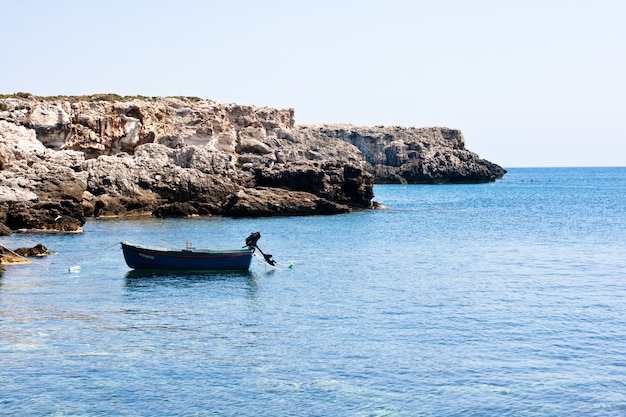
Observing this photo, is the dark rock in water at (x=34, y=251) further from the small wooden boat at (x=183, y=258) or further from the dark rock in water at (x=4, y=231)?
the dark rock in water at (x=4, y=231)

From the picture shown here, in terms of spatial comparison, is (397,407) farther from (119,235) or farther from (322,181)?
(322,181)

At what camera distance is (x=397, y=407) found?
16984mm

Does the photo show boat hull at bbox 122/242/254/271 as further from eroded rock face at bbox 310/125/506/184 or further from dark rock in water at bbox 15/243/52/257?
eroded rock face at bbox 310/125/506/184

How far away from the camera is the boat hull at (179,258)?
3622 cm

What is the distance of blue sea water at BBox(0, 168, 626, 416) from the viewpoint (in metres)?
17.5

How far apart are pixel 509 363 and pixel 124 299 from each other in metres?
15.7

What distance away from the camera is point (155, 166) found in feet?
218

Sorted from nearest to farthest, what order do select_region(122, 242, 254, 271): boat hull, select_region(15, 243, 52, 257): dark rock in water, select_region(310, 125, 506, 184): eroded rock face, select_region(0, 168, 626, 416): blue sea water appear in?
1. select_region(0, 168, 626, 416): blue sea water
2. select_region(122, 242, 254, 271): boat hull
3. select_region(15, 243, 52, 257): dark rock in water
4. select_region(310, 125, 506, 184): eroded rock face

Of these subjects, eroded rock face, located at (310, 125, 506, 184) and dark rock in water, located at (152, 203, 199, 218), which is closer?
dark rock in water, located at (152, 203, 199, 218)

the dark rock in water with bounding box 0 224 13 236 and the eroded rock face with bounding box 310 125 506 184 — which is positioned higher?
the eroded rock face with bounding box 310 125 506 184

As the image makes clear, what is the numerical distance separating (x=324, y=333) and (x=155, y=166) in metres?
45.7

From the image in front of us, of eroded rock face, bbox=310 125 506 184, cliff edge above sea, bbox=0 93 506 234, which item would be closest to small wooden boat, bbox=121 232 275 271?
cliff edge above sea, bbox=0 93 506 234

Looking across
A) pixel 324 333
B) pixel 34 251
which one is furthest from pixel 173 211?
pixel 324 333

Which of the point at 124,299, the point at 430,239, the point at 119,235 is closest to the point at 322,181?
the point at 430,239
